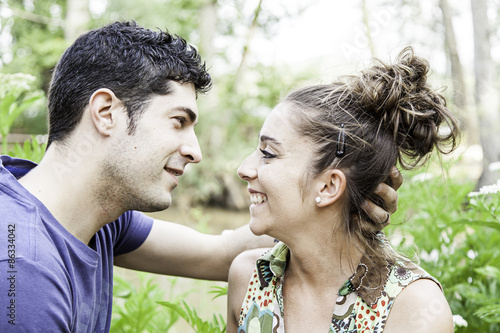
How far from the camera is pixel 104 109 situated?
2025mm

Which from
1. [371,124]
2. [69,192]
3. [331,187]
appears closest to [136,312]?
[69,192]

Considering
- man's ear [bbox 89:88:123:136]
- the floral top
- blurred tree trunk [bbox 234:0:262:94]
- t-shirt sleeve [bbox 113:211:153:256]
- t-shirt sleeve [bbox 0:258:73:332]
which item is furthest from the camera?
blurred tree trunk [bbox 234:0:262:94]

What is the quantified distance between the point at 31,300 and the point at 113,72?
101 cm

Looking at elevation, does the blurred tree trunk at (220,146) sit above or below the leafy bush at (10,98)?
below

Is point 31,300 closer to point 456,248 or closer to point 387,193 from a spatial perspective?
point 387,193

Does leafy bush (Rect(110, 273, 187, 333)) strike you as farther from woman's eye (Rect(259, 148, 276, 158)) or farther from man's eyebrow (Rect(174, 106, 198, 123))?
woman's eye (Rect(259, 148, 276, 158))

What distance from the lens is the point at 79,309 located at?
74.0 inches

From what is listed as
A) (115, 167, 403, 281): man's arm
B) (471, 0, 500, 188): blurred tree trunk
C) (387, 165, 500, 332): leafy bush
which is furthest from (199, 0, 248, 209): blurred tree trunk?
(115, 167, 403, 281): man's arm

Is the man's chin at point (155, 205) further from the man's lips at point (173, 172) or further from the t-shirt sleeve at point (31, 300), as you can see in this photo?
the t-shirt sleeve at point (31, 300)

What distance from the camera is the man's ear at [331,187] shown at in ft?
6.03

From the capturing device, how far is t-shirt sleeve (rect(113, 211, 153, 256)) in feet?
7.72

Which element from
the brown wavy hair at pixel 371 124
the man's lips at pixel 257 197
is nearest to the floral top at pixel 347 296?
the brown wavy hair at pixel 371 124

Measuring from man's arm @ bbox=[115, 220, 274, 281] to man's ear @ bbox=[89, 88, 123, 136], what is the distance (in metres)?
0.67

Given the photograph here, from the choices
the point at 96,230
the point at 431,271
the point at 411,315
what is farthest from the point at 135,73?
the point at 431,271
